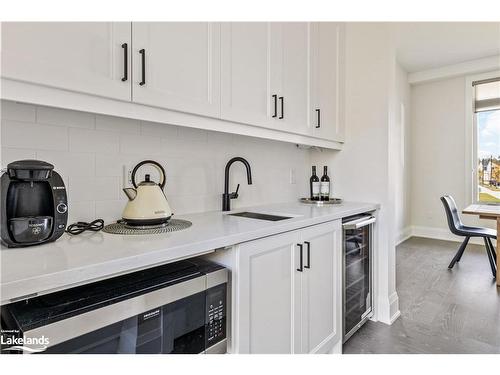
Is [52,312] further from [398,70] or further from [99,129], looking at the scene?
[398,70]

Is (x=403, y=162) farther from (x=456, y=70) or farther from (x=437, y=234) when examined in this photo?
(x=456, y=70)

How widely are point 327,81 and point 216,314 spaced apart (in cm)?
185

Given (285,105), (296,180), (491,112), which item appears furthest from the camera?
(491,112)

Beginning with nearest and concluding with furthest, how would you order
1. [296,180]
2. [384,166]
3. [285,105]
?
[285,105], [384,166], [296,180]

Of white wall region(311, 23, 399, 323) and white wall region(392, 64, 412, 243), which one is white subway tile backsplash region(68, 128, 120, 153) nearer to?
white wall region(311, 23, 399, 323)

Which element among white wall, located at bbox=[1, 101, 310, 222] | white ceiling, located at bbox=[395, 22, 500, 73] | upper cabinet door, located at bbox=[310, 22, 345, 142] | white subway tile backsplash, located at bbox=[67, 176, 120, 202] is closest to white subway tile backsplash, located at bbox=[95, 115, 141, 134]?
white wall, located at bbox=[1, 101, 310, 222]

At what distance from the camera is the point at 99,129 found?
1.33 meters

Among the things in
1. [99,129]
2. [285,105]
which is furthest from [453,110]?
[99,129]

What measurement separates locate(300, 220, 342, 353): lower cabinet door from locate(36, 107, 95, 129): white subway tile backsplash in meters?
1.13

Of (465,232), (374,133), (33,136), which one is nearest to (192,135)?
(33,136)

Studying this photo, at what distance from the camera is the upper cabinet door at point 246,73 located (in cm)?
147

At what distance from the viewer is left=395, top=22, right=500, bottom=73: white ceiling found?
3.46 metres

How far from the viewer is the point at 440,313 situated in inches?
92.0
